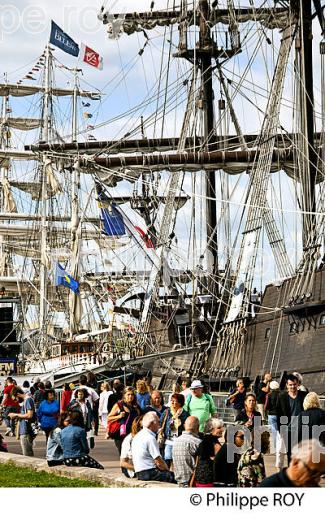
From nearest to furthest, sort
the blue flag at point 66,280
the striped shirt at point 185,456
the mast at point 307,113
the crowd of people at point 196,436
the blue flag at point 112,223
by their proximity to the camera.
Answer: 1. the crowd of people at point 196,436
2. the striped shirt at point 185,456
3. the mast at point 307,113
4. the blue flag at point 112,223
5. the blue flag at point 66,280

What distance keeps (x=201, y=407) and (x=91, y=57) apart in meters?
38.2

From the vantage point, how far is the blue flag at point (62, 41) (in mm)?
58281

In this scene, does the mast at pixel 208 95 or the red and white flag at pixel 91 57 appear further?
the red and white flag at pixel 91 57

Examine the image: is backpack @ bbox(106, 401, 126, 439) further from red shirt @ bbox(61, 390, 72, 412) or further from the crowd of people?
red shirt @ bbox(61, 390, 72, 412)

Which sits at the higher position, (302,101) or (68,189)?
(68,189)

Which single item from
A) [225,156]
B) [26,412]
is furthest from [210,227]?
[26,412]

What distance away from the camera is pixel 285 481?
28.5ft

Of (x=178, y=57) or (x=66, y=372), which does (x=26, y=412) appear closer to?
(x=178, y=57)

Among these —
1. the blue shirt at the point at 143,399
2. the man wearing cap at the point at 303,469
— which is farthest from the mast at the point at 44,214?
the man wearing cap at the point at 303,469

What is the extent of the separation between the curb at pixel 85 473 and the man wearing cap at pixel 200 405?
5.31ft

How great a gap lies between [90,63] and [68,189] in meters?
25.7

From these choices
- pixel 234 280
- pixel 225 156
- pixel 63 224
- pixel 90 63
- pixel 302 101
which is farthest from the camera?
pixel 63 224

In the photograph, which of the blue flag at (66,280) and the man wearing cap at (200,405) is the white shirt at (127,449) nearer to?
the man wearing cap at (200,405)

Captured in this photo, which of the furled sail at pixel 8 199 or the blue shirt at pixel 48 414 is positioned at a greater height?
the furled sail at pixel 8 199
